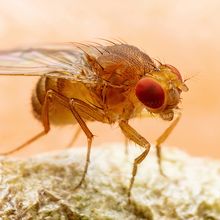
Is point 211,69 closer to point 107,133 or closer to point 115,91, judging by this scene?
point 107,133

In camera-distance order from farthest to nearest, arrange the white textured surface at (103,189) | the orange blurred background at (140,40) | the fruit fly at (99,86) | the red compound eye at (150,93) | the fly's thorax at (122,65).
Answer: the orange blurred background at (140,40) → the fly's thorax at (122,65) → the fruit fly at (99,86) → the red compound eye at (150,93) → the white textured surface at (103,189)

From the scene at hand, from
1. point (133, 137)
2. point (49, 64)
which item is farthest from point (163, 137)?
point (49, 64)

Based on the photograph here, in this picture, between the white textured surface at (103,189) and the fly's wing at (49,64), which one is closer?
the white textured surface at (103,189)

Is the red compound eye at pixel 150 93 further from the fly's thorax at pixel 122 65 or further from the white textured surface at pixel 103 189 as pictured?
the white textured surface at pixel 103 189

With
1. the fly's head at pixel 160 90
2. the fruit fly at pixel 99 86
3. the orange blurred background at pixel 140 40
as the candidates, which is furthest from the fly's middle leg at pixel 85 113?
the orange blurred background at pixel 140 40

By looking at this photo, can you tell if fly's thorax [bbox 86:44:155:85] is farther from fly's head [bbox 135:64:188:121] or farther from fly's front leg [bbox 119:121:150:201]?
fly's front leg [bbox 119:121:150:201]

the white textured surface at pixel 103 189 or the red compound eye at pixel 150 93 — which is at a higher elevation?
the red compound eye at pixel 150 93

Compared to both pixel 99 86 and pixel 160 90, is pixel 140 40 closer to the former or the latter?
pixel 99 86
